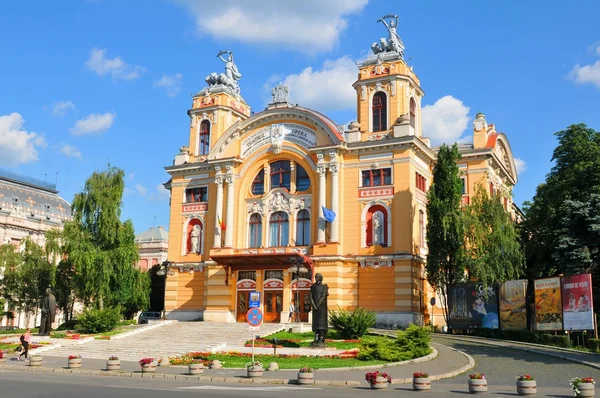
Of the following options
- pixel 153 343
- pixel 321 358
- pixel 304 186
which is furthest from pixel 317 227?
pixel 321 358

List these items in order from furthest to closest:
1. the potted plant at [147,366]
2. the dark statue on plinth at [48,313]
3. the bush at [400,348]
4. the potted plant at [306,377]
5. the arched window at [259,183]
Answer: the arched window at [259,183], the dark statue on plinth at [48,313], the bush at [400,348], the potted plant at [147,366], the potted plant at [306,377]

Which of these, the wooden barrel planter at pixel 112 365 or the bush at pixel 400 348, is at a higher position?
the bush at pixel 400 348

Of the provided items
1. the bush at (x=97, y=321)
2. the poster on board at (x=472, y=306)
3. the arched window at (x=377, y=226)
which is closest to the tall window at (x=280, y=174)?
the arched window at (x=377, y=226)

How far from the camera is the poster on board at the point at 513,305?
37.4 meters

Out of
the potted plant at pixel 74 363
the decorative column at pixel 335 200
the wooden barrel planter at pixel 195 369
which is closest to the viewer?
the wooden barrel planter at pixel 195 369

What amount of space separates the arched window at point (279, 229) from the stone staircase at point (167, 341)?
734cm

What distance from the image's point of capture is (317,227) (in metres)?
45.8

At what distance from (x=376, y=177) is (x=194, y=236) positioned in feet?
52.5

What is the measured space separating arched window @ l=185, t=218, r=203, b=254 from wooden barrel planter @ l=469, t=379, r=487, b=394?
34815 millimetres

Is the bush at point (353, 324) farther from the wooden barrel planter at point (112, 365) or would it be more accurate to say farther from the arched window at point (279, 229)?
the arched window at point (279, 229)

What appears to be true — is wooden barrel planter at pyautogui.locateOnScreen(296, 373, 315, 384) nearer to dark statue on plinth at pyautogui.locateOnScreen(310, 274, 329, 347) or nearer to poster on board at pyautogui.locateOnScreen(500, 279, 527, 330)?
dark statue on plinth at pyautogui.locateOnScreen(310, 274, 329, 347)

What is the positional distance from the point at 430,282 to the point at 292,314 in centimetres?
989

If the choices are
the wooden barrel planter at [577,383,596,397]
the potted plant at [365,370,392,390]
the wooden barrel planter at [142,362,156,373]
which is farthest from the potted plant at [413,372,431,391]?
the wooden barrel planter at [142,362,156,373]

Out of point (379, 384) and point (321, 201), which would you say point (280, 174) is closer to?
point (321, 201)
